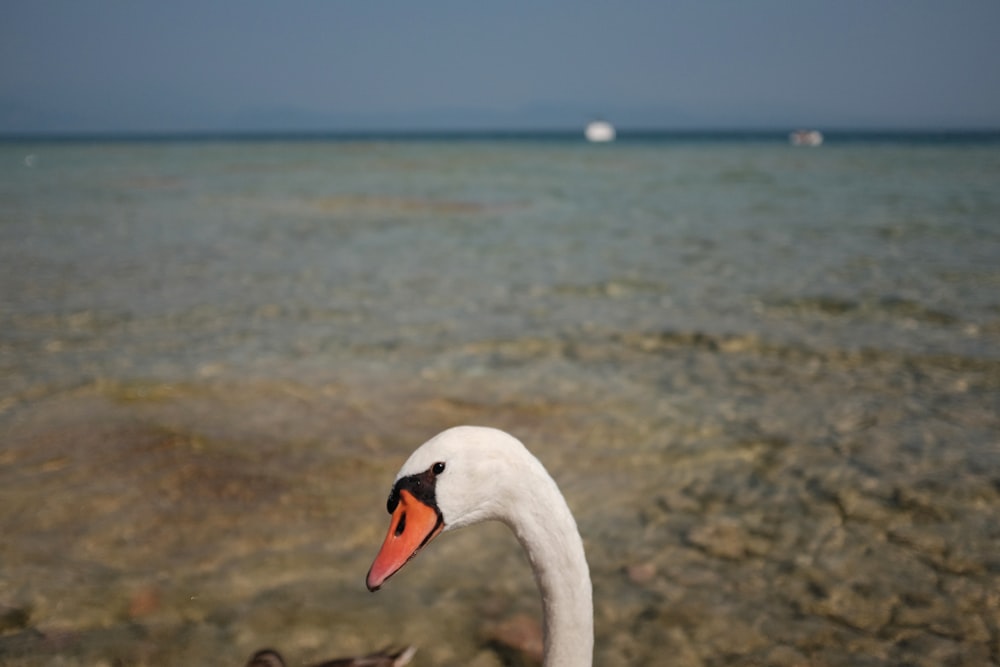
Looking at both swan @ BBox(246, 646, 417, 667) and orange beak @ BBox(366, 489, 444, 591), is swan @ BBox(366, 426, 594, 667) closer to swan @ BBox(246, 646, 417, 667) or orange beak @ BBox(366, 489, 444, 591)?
orange beak @ BBox(366, 489, 444, 591)

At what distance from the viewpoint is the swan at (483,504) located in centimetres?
234

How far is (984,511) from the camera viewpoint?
492 centimetres

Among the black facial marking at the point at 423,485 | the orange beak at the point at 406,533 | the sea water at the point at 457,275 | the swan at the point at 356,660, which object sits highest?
the black facial marking at the point at 423,485

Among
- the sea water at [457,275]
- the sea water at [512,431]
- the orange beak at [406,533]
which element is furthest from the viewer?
the sea water at [457,275]

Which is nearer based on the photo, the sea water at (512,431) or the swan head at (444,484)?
the swan head at (444,484)

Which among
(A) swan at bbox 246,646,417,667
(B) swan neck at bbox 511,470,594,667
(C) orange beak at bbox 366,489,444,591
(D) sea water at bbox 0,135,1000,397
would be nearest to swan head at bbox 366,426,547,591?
(C) orange beak at bbox 366,489,444,591

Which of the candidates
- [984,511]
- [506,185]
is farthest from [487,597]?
[506,185]

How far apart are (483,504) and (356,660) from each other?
1.75m

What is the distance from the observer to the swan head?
2340 mm

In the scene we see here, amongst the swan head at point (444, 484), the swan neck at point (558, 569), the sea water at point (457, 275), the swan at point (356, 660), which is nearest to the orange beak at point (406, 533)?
the swan head at point (444, 484)

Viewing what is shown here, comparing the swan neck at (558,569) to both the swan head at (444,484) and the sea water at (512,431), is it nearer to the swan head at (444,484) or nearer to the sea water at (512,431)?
the swan head at (444,484)

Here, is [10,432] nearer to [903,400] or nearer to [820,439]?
[820,439]

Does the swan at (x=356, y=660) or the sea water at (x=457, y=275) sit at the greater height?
the sea water at (x=457, y=275)

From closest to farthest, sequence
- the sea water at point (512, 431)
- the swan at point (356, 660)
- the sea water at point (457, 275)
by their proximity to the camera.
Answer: the swan at point (356, 660)
the sea water at point (512, 431)
the sea water at point (457, 275)
